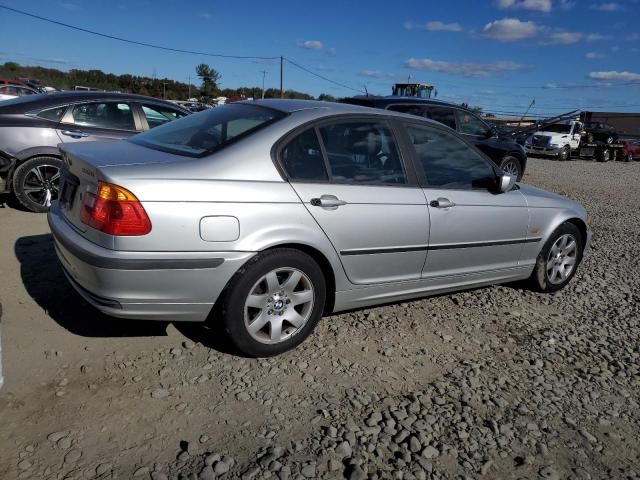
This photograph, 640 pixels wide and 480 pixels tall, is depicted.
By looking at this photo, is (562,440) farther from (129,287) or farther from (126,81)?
(126,81)

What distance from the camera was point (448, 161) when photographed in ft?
13.3

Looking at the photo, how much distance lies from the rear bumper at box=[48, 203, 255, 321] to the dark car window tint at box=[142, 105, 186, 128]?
4176 millimetres

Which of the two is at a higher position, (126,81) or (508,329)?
(126,81)

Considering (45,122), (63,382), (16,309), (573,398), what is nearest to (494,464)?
(573,398)

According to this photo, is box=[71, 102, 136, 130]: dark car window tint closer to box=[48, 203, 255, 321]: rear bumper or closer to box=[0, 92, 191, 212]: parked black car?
box=[0, 92, 191, 212]: parked black car

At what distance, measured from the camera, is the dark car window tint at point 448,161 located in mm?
3898

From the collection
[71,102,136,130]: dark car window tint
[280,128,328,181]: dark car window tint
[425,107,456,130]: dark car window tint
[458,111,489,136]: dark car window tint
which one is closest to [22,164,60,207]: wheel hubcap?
[71,102,136,130]: dark car window tint

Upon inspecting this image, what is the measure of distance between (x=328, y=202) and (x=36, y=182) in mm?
4430

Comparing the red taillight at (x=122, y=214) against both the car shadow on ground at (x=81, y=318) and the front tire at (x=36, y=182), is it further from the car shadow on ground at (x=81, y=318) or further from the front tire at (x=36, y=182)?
the front tire at (x=36, y=182)

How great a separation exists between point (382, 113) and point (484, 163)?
1.06 m

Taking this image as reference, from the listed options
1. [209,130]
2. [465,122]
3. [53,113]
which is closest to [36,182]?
[53,113]

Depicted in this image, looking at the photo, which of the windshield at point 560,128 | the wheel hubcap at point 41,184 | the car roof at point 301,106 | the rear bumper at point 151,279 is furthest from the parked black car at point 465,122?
the windshield at point 560,128

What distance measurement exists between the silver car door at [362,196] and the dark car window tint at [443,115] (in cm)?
706

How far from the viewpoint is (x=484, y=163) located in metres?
4.30
